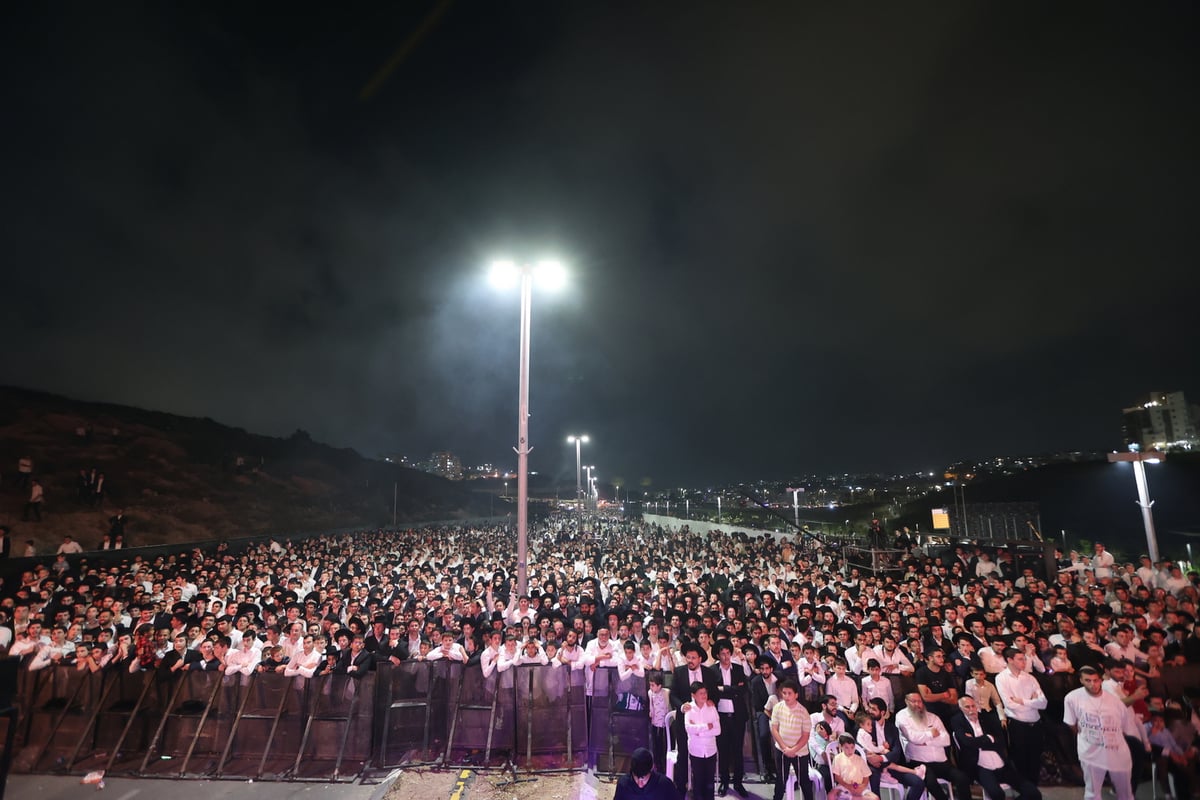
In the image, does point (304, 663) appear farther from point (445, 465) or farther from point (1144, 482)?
point (445, 465)

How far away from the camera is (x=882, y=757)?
636cm

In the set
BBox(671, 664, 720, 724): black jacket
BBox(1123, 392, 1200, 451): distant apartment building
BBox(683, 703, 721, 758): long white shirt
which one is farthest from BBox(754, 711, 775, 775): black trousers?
BBox(1123, 392, 1200, 451): distant apartment building

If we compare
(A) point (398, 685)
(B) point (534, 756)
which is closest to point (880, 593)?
(B) point (534, 756)

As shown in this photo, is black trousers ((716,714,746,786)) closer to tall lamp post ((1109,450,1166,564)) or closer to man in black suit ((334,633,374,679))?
man in black suit ((334,633,374,679))

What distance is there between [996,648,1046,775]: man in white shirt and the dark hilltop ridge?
3592 cm

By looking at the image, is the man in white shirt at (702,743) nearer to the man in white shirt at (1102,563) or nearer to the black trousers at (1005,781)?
the black trousers at (1005,781)

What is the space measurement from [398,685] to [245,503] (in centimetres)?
4051

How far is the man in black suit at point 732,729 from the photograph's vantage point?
728 cm

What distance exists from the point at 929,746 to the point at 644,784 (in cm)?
374

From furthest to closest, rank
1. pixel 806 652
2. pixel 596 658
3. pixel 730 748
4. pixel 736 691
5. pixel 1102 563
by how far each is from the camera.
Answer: pixel 1102 563
pixel 596 658
pixel 806 652
pixel 736 691
pixel 730 748

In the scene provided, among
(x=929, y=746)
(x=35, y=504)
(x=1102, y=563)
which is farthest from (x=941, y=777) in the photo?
(x=35, y=504)

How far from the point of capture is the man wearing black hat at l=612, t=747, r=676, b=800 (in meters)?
4.71

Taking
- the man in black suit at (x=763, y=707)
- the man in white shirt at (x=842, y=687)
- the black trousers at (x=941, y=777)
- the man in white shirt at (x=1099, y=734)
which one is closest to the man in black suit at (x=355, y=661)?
the man in black suit at (x=763, y=707)

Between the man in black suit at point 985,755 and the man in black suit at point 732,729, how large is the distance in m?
2.43
